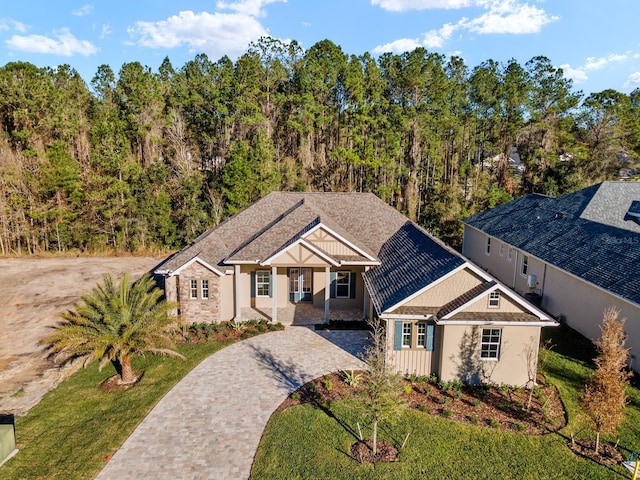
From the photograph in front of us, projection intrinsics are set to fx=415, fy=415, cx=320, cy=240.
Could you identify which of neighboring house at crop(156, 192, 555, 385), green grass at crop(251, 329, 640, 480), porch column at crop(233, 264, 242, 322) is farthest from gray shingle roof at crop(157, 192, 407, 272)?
green grass at crop(251, 329, 640, 480)

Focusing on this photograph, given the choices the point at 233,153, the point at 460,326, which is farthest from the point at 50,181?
the point at 460,326

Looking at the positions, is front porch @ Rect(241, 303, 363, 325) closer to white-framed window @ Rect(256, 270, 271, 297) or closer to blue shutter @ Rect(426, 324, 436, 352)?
white-framed window @ Rect(256, 270, 271, 297)

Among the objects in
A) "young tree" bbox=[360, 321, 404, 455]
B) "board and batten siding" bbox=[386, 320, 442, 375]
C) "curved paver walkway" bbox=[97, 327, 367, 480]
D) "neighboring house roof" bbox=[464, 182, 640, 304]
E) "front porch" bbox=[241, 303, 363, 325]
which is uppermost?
"neighboring house roof" bbox=[464, 182, 640, 304]

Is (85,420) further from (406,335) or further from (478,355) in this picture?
(478,355)

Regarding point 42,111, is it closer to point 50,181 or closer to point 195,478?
point 50,181

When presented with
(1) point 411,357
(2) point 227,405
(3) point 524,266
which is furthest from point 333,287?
(3) point 524,266

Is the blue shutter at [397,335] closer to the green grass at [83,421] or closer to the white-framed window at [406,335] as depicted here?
the white-framed window at [406,335]
